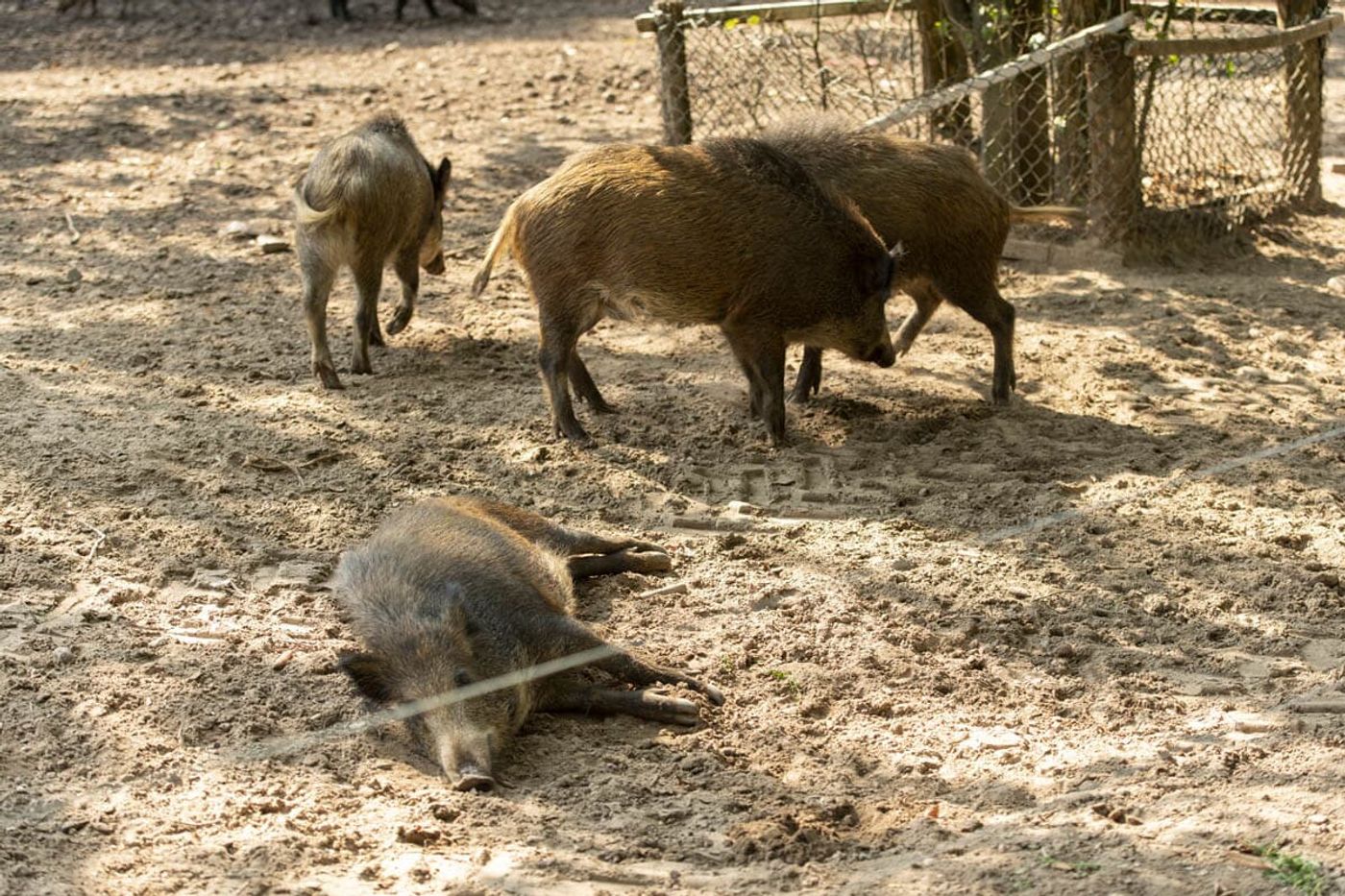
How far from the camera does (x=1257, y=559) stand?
4551mm

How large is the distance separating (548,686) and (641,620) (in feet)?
1.65

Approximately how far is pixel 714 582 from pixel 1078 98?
3816 millimetres

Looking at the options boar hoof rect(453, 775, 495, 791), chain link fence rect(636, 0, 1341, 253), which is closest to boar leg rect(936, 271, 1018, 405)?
chain link fence rect(636, 0, 1341, 253)

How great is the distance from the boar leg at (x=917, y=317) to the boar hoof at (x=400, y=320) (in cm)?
200

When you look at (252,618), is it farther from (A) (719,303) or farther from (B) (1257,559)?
(B) (1257,559)

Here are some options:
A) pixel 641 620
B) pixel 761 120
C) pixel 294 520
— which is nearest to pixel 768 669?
pixel 641 620

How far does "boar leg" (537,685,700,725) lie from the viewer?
3.83 meters

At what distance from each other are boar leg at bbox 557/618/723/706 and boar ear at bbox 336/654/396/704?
17.1 inches

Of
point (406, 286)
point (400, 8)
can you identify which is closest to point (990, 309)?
point (406, 286)

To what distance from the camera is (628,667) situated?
396 centimetres

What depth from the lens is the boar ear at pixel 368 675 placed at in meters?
Result: 3.79

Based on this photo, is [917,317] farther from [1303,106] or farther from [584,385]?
[1303,106]

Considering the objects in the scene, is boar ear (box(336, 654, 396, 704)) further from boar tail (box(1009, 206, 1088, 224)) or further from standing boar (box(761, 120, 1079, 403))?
boar tail (box(1009, 206, 1088, 224))

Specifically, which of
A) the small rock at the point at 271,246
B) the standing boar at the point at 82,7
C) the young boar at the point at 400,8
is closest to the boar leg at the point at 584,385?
the small rock at the point at 271,246
